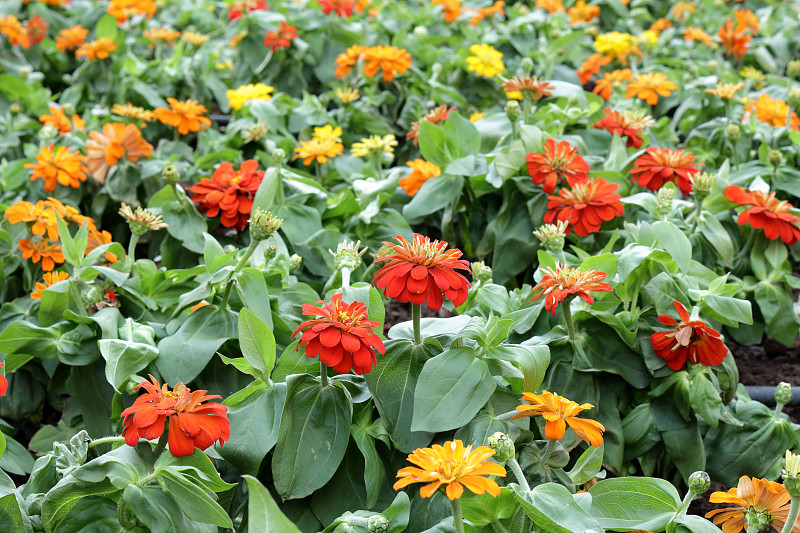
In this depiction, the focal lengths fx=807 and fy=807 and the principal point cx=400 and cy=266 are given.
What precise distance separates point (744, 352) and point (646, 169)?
0.68 m

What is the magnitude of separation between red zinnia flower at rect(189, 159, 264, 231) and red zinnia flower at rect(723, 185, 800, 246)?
1.05 meters

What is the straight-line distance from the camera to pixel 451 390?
121cm

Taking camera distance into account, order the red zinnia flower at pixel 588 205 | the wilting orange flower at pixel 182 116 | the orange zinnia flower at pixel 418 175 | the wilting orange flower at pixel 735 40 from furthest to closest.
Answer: the wilting orange flower at pixel 735 40
the wilting orange flower at pixel 182 116
the orange zinnia flower at pixel 418 175
the red zinnia flower at pixel 588 205

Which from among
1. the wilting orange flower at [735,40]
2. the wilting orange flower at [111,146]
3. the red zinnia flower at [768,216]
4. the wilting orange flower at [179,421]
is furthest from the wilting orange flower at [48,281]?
the wilting orange flower at [735,40]

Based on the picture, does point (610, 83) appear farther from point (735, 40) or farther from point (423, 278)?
point (423, 278)

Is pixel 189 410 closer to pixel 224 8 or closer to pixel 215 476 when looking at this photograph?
pixel 215 476

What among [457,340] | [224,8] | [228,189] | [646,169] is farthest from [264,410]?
[224,8]

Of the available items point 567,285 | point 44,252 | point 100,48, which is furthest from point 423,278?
point 100,48

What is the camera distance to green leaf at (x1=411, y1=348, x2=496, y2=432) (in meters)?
1.18

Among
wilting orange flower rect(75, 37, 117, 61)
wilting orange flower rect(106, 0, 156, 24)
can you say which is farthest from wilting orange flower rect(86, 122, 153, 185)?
wilting orange flower rect(106, 0, 156, 24)

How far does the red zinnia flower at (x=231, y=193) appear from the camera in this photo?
5.91ft

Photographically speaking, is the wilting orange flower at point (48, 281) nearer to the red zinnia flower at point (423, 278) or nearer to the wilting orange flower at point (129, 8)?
the red zinnia flower at point (423, 278)

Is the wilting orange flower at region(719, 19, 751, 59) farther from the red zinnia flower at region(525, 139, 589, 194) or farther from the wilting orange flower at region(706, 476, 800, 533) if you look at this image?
the wilting orange flower at region(706, 476, 800, 533)

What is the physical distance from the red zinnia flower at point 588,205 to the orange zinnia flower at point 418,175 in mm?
407
